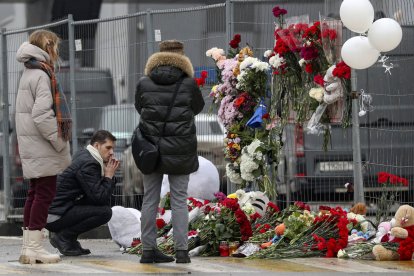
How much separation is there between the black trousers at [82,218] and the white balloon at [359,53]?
2665 mm

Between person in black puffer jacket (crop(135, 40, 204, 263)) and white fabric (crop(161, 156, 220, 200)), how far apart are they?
1833mm

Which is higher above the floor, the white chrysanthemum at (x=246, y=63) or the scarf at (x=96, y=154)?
the white chrysanthemum at (x=246, y=63)

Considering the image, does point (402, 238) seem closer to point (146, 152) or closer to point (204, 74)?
point (146, 152)

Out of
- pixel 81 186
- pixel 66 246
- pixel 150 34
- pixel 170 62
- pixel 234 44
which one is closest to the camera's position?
pixel 170 62

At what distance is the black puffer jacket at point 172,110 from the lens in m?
10.8

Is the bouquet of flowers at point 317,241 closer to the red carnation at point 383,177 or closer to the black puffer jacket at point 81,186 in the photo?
the red carnation at point 383,177

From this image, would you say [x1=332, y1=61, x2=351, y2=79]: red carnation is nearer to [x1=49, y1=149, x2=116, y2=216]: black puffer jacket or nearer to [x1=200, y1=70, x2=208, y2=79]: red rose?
[x1=200, y1=70, x2=208, y2=79]: red rose

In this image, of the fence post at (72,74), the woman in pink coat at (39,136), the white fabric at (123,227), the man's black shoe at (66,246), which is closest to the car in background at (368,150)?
the white fabric at (123,227)

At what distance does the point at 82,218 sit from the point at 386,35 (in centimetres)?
329

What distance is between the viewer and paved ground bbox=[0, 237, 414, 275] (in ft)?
34.4

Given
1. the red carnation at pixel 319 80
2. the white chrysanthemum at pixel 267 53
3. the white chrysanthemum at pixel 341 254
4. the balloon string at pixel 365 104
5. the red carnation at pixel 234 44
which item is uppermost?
the red carnation at pixel 234 44

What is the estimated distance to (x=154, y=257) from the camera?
11180mm

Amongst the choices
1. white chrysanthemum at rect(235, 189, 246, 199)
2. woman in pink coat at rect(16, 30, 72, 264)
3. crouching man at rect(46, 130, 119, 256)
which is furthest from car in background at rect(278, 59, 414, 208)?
woman in pink coat at rect(16, 30, 72, 264)

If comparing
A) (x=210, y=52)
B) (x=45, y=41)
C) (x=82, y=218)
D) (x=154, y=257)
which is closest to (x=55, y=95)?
(x=45, y=41)
